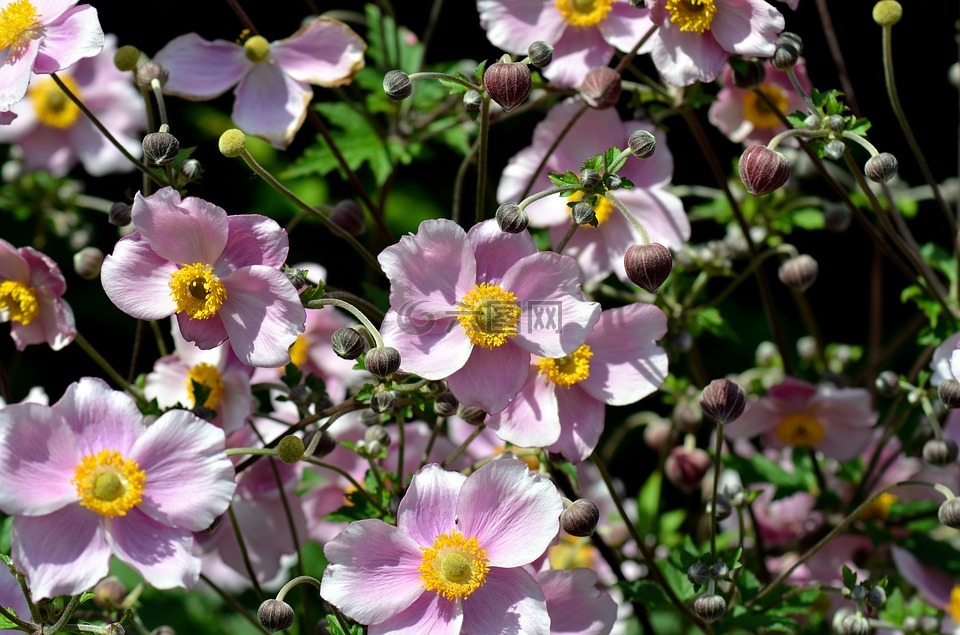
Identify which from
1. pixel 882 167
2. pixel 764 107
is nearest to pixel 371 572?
pixel 882 167

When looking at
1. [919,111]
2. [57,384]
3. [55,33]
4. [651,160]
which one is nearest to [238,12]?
[55,33]

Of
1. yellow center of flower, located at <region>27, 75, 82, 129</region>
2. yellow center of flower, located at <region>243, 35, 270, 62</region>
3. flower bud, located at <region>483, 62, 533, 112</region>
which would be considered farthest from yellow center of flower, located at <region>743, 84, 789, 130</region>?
yellow center of flower, located at <region>27, 75, 82, 129</region>

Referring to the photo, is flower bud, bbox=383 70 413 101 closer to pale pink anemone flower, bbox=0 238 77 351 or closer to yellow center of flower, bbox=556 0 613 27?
yellow center of flower, bbox=556 0 613 27

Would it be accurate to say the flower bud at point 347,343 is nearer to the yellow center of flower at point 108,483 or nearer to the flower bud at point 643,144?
the yellow center of flower at point 108,483

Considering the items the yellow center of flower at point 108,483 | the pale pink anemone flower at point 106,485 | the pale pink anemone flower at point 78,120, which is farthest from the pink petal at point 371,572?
the pale pink anemone flower at point 78,120

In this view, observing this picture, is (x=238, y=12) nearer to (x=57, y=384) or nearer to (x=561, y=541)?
(x=561, y=541)

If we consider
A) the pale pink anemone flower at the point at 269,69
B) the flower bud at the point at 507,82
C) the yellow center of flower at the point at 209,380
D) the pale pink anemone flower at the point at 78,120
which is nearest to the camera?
the flower bud at the point at 507,82

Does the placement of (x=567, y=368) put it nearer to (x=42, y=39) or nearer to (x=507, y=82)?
(x=507, y=82)
